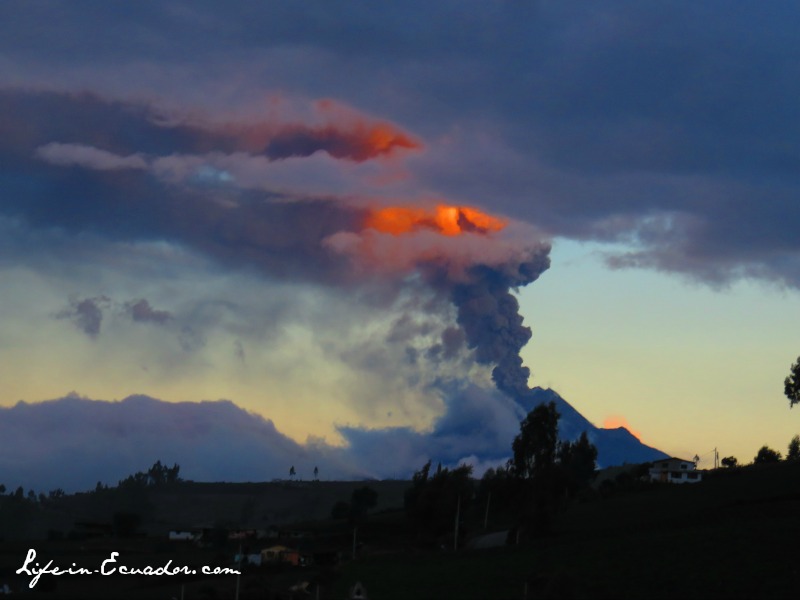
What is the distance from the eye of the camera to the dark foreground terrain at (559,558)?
84688 millimetres

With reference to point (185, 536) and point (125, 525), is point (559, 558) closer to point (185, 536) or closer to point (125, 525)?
point (185, 536)

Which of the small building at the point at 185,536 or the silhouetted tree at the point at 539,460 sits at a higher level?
the silhouetted tree at the point at 539,460

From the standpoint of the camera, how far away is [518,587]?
87.2 meters

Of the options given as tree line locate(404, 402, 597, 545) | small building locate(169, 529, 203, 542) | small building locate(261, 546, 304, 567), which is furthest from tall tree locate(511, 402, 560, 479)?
small building locate(169, 529, 203, 542)

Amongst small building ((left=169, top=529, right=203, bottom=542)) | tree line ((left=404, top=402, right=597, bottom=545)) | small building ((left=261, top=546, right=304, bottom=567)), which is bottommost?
small building ((left=261, top=546, right=304, bottom=567))

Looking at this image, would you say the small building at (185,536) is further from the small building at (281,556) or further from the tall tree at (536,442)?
the tall tree at (536,442)

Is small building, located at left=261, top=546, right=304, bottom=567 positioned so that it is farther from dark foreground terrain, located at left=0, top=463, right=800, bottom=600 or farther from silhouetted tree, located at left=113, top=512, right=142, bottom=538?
silhouetted tree, located at left=113, top=512, right=142, bottom=538

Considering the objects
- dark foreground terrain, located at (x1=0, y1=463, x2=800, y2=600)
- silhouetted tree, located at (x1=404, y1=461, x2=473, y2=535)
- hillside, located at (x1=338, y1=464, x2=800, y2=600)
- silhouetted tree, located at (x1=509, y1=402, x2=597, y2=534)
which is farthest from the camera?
silhouetted tree, located at (x1=404, y1=461, x2=473, y2=535)

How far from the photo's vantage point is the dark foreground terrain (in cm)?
8469

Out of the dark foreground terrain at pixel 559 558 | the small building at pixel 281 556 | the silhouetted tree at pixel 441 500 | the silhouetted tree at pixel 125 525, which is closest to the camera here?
the dark foreground terrain at pixel 559 558

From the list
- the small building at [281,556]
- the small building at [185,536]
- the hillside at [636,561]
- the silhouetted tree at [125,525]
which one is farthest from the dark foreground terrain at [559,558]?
the silhouetted tree at [125,525]

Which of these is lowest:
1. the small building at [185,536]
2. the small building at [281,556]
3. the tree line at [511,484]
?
the small building at [281,556]

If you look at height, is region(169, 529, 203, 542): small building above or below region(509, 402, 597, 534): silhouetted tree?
below

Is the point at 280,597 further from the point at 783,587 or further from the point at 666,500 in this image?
the point at 666,500
